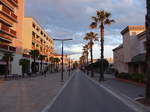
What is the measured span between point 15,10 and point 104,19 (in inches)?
1010

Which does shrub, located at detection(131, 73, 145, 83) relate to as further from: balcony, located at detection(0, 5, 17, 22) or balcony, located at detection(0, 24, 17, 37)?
balcony, located at detection(0, 5, 17, 22)

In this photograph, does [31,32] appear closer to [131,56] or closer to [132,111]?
[131,56]

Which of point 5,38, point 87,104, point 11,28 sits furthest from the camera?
point 11,28

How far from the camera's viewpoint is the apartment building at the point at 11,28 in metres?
48.1

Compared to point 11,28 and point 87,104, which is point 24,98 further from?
point 11,28

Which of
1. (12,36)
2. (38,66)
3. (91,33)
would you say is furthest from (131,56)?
(38,66)

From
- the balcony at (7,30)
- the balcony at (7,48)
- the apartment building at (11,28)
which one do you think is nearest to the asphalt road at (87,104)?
the balcony at (7,48)

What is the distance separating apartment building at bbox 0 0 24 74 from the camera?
4806 centimetres

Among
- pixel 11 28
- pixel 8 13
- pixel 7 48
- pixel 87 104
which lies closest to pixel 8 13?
pixel 8 13

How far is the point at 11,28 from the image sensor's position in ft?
180

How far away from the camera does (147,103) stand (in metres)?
12.4

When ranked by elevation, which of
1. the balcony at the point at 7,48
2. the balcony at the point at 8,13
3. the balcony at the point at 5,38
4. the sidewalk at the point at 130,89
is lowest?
the sidewalk at the point at 130,89

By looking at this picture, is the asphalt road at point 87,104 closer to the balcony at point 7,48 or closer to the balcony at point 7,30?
the balcony at point 7,48

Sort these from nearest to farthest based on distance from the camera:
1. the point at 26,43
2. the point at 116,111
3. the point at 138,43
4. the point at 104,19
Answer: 1. the point at 116,111
2. the point at 104,19
3. the point at 138,43
4. the point at 26,43
